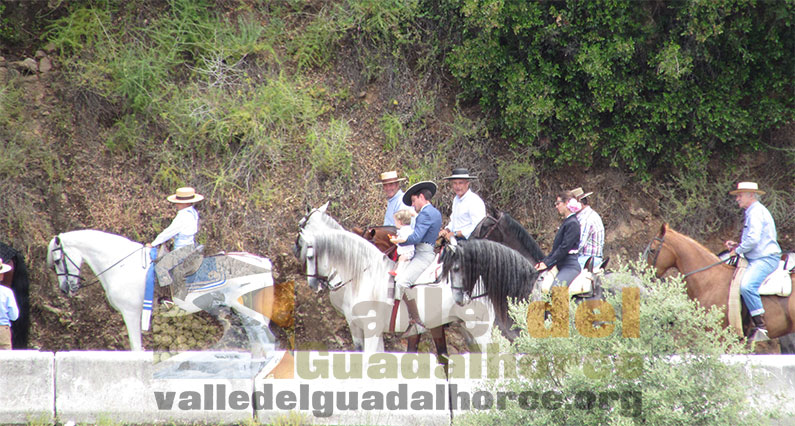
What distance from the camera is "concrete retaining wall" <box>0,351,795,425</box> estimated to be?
677cm

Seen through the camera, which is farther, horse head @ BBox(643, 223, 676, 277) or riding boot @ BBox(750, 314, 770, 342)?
horse head @ BBox(643, 223, 676, 277)

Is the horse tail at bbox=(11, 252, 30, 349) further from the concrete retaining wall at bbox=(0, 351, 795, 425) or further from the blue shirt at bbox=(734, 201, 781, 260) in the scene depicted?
the blue shirt at bbox=(734, 201, 781, 260)

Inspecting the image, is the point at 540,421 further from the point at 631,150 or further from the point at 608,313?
the point at 631,150

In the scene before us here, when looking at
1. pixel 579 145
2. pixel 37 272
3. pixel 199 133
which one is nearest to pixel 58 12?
pixel 199 133

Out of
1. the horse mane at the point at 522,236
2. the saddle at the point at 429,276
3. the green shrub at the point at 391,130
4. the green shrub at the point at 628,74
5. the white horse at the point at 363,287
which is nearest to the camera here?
the saddle at the point at 429,276

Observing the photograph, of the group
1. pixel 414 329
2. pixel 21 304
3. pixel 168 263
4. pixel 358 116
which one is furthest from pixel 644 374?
pixel 21 304

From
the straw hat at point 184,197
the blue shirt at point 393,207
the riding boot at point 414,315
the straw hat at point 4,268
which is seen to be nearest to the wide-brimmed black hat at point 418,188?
the blue shirt at point 393,207

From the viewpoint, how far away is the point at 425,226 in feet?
28.3

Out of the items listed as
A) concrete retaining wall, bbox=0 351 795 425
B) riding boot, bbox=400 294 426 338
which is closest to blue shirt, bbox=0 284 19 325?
concrete retaining wall, bbox=0 351 795 425

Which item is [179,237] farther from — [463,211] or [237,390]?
[463,211]

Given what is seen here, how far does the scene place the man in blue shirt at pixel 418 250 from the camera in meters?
8.57

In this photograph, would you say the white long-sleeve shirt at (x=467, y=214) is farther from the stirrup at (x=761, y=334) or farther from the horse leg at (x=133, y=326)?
the horse leg at (x=133, y=326)

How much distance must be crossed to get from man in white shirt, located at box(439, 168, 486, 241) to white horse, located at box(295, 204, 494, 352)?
1.01 meters

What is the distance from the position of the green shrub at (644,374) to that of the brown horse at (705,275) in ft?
12.7
